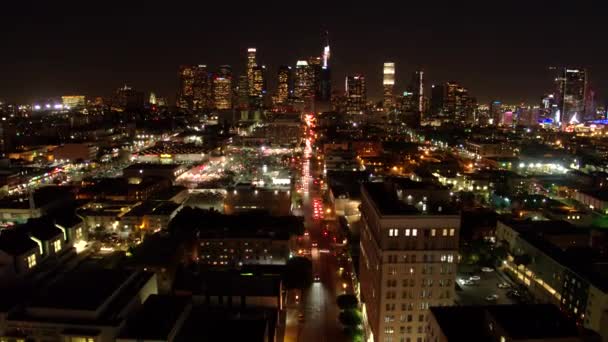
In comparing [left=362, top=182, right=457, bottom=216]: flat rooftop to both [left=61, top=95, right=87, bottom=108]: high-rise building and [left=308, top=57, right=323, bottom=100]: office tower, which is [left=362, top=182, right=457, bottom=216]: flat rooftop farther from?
[left=61, top=95, right=87, bottom=108]: high-rise building

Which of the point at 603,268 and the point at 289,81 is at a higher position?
the point at 289,81

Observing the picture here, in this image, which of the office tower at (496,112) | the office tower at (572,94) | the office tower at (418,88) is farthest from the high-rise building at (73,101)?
the office tower at (572,94)

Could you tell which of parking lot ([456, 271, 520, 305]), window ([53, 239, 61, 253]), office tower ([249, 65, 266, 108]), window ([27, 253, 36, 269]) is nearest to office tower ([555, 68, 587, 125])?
office tower ([249, 65, 266, 108])

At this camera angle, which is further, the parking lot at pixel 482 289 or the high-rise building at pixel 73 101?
the high-rise building at pixel 73 101

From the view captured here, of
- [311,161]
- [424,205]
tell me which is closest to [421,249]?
[424,205]

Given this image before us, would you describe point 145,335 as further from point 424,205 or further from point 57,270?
point 57,270

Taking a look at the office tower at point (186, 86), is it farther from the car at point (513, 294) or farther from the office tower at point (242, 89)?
the car at point (513, 294)
